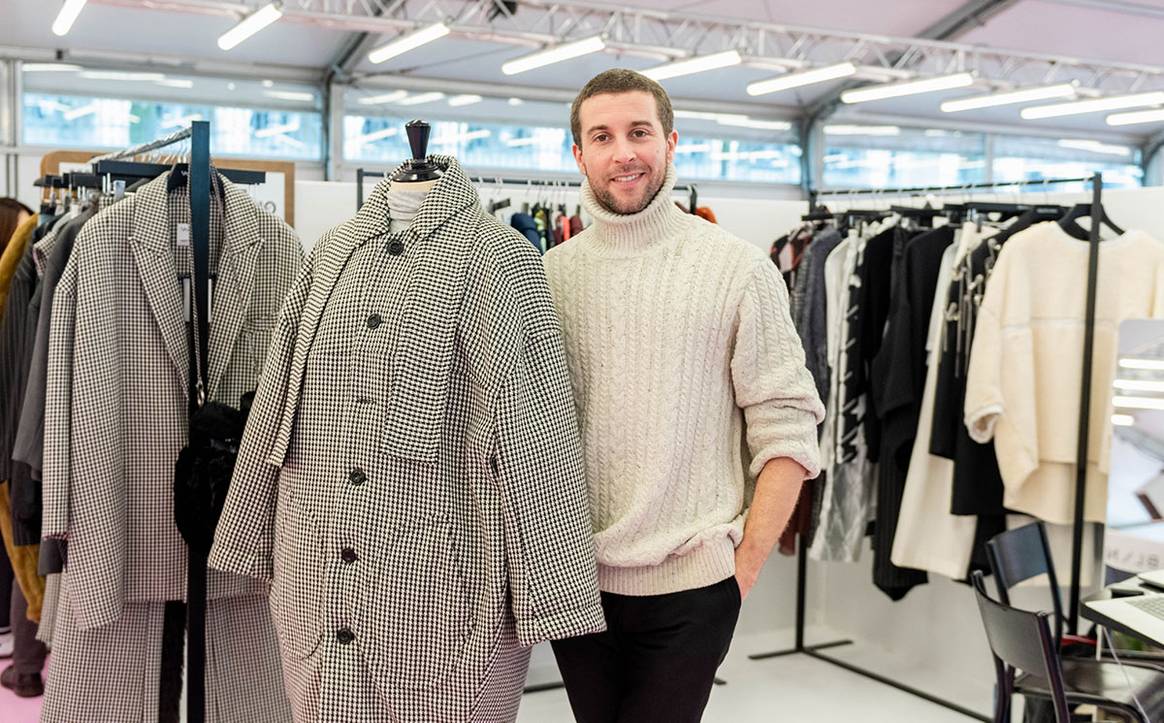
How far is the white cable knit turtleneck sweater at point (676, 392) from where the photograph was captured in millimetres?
1849

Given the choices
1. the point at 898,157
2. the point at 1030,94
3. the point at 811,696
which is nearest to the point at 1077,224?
the point at 811,696

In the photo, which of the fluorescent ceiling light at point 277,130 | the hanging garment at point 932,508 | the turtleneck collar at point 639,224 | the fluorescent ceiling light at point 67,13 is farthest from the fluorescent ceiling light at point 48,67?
the turtleneck collar at point 639,224

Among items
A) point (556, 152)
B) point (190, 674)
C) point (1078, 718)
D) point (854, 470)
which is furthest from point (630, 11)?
point (190, 674)

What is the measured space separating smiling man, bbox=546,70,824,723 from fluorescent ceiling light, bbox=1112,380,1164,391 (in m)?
1.88

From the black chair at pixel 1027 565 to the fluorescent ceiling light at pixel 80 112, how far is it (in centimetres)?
959

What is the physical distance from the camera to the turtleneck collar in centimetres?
192

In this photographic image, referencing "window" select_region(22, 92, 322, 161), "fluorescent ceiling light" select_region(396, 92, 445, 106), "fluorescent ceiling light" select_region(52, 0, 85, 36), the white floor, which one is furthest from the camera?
"fluorescent ceiling light" select_region(396, 92, 445, 106)

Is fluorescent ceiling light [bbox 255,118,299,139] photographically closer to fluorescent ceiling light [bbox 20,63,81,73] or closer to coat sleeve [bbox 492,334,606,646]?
fluorescent ceiling light [bbox 20,63,81,73]

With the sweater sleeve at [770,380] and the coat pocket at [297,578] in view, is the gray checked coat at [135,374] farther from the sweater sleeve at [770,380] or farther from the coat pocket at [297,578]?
the sweater sleeve at [770,380]

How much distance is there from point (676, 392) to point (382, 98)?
10277 millimetres

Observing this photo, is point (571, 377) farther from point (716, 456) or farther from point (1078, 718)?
point (1078, 718)

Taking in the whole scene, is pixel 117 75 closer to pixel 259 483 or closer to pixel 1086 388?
pixel 1086 388

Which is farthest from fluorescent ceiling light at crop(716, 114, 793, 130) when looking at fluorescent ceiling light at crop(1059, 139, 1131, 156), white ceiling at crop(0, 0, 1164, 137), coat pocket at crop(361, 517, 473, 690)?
coat pocket at crop(361, 517, 473, 690)

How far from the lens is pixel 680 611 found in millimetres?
1837
